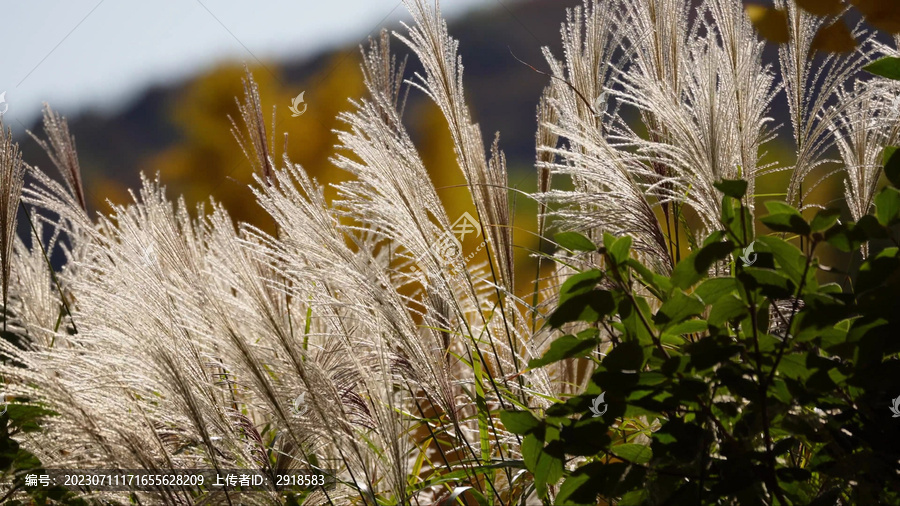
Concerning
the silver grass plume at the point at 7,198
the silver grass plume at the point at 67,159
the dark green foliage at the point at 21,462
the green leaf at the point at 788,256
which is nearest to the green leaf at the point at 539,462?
the green leaf at the point at 788,256

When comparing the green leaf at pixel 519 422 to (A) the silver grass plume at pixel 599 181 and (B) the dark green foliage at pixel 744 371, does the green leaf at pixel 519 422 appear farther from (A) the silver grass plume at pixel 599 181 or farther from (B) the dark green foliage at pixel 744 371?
(A) the silver grass plume at pixel 599 181

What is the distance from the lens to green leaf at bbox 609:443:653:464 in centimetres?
84

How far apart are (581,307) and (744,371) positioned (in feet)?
0.62

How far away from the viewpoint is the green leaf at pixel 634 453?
84 centimetres

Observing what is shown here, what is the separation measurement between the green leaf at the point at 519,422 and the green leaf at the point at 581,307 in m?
0.12

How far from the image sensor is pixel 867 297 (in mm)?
719

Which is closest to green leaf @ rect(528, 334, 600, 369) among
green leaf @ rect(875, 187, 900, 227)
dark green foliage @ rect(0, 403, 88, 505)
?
green leaf @ rect(875, 187, 900, 227)

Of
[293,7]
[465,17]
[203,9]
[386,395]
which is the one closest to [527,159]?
[465,17]

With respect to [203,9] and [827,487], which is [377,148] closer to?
[827,487]

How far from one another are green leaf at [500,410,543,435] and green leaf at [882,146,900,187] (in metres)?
0.45

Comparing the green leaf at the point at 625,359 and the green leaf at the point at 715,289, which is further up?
the green leaf at the point at 715,289

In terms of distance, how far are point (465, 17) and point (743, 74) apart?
1.88 metres

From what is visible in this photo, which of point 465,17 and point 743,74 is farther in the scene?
point 465,17

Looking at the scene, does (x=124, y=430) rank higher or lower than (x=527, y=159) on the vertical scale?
lower
